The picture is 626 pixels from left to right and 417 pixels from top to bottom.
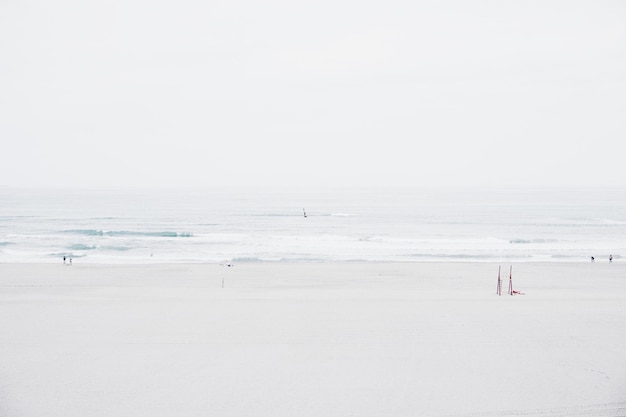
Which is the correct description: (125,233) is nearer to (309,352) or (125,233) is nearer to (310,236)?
(310,236)

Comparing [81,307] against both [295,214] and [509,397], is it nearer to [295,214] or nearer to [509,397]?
[509,397]

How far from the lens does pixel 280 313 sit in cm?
1587

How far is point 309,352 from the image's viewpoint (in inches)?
467

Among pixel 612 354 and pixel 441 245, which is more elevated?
pixel 441 245

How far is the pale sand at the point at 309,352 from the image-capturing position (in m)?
9.09

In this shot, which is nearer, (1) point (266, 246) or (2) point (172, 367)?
(2) point (172, 367)

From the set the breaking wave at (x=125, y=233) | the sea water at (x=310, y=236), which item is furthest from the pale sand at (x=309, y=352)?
the breaking wave at (x=125, y=233)

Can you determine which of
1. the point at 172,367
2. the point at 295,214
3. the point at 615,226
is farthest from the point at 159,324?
the point at 295,214

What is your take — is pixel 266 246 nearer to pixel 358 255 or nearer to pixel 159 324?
pixel 358 255

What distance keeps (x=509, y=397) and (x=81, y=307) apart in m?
13.8

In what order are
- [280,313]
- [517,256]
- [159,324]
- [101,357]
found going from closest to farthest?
[101,357], [159,324], [280,313], [517,256]

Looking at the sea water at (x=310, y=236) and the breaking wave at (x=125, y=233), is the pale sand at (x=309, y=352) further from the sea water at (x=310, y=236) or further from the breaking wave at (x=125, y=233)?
the breaking wave at (x=125, y=233)

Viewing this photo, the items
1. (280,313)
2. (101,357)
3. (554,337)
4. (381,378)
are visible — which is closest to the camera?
(381,378)

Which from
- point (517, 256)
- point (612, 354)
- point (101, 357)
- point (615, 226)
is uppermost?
point (615, 226)
